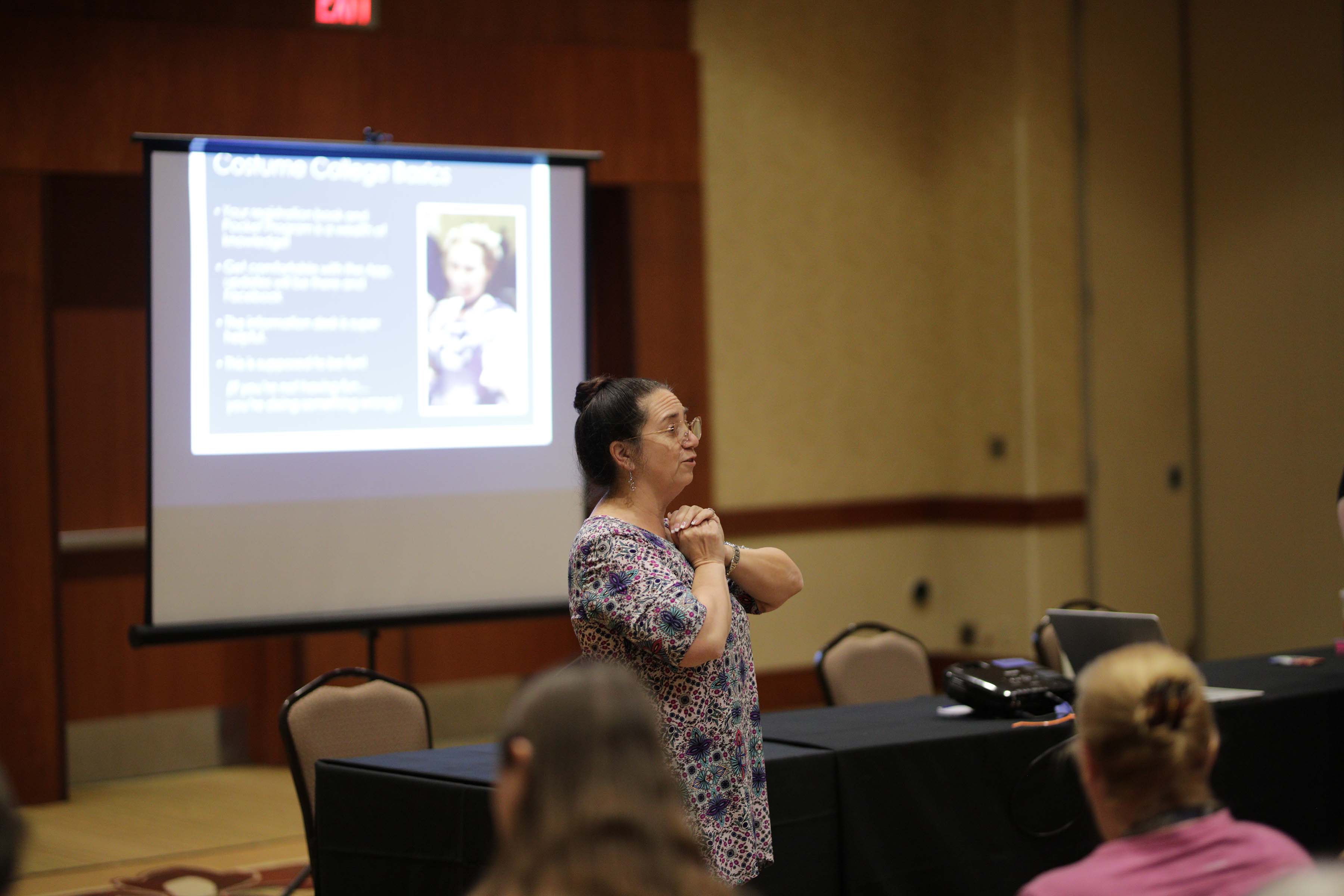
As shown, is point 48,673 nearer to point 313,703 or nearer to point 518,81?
point 313,703

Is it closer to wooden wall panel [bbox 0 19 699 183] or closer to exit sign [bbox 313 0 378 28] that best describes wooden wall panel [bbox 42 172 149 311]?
wooden wall panel [bbox 0 19 699 183]

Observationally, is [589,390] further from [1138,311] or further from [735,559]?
[1138,311]

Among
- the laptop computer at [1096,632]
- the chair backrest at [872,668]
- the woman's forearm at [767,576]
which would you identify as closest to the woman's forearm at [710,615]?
the woman's forearm at [767,576]

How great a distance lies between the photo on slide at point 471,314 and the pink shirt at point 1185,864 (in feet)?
10.6

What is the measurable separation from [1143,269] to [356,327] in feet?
13.5

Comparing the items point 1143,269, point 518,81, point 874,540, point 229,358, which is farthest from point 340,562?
point 1143,269

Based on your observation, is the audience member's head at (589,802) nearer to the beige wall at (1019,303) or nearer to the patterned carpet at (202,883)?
the patterned carpet at (202,883)

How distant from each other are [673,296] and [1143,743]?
16.5 feet

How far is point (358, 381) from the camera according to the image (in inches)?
171

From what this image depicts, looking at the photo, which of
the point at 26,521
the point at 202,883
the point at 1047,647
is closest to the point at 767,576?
the point at 1047,647

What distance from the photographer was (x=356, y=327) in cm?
436

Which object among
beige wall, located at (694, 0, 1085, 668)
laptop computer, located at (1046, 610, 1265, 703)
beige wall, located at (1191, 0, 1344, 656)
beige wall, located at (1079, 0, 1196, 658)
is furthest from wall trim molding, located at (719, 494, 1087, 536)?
laptop computer, located at (1046, 610, 1265, 703)

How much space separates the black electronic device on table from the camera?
3.17 m

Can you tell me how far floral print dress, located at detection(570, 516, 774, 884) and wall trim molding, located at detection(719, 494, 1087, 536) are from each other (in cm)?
412
